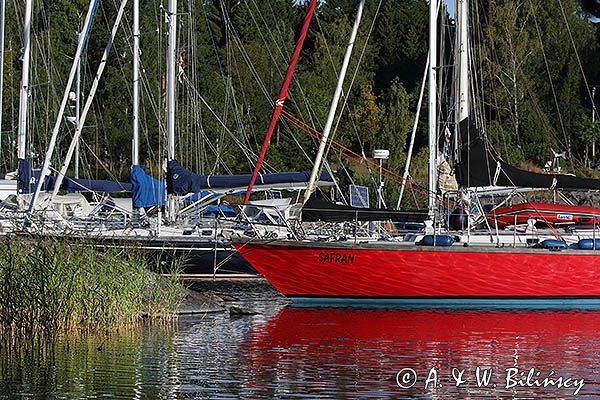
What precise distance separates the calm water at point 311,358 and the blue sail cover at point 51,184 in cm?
1027

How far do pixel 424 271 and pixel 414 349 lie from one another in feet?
24.6

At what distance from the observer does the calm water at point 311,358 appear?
1645 centimetres

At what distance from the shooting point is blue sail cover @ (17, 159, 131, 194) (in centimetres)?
3391

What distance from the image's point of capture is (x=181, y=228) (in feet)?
110

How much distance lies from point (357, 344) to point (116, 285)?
13.6ft

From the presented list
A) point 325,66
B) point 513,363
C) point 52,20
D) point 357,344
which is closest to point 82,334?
point 357,344

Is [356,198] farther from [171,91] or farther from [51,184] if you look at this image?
[51,184]

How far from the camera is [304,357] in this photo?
778 inches

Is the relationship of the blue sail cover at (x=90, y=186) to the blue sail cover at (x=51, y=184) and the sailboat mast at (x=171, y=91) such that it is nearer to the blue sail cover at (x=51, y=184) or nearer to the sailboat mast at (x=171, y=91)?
the blue sail cover at (x=51, y=184)

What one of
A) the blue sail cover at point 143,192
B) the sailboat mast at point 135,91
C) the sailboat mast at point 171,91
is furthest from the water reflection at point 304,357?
the sailboat mast at point 135,91

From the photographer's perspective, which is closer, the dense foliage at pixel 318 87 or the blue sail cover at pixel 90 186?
the blue sail cover at pixel 90 186

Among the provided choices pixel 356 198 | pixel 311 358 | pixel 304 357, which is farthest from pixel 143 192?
pixel 311 358

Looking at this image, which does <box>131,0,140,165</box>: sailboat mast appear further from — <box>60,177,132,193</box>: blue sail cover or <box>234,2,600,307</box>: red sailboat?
<box>234,2,600,307</box>: red sailboat

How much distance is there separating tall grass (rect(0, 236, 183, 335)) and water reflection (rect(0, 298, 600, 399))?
480mm
